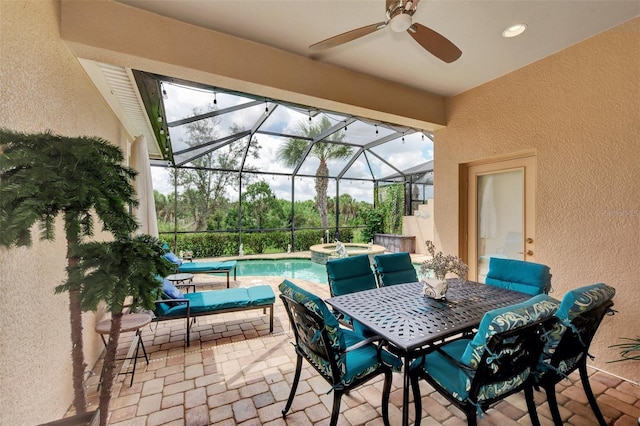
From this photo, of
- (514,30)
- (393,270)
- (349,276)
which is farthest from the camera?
(393,270)

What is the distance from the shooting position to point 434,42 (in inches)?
80.4

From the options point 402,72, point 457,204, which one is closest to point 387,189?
point 457,204

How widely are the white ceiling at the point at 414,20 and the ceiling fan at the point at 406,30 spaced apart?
0.40 meters

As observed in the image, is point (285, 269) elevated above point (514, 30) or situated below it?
below

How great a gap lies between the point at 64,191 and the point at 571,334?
9.42 ft

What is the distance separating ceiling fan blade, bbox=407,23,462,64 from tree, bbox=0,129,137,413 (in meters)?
2.13

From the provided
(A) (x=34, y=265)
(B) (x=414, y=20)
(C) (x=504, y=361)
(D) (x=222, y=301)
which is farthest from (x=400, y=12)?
(D) (x=222, y=301)

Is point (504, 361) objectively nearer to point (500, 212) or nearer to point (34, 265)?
point (500, 212)

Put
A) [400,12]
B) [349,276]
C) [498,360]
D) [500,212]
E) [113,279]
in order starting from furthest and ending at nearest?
[500,212]
[349,276]
[400,12]
[498,360]
[113,279]

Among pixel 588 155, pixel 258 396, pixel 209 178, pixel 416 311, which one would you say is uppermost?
pixel 209 178

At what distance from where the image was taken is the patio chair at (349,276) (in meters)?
2.82

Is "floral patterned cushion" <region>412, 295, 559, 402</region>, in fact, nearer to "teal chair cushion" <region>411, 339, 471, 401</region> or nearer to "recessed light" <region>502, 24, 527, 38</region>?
"teal chair cushion" <region>411, 339, 471, 401</region>

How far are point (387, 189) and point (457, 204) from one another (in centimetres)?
795

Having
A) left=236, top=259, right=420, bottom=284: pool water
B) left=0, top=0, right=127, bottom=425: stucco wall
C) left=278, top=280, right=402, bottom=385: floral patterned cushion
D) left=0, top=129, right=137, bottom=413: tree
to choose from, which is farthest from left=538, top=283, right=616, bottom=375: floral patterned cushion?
left=236, top=259, right=420, bottom=284: pool water
